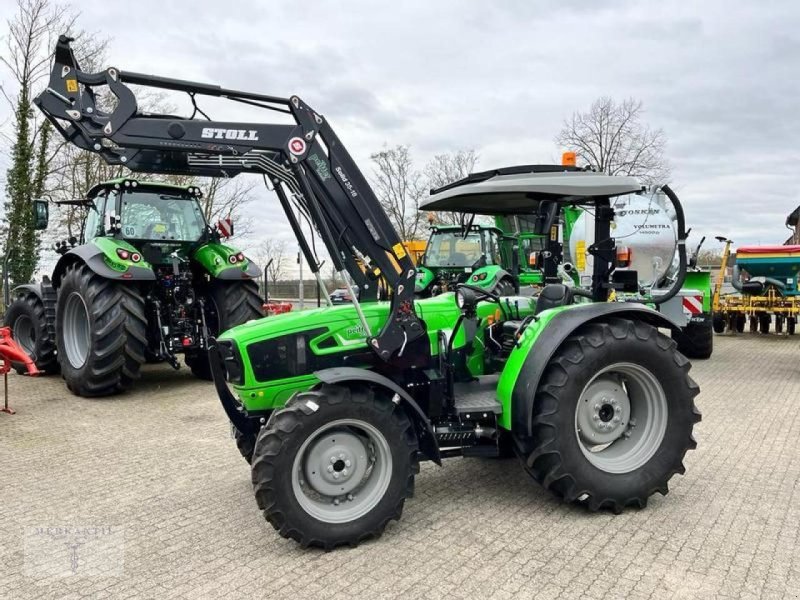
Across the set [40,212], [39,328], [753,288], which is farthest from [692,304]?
[39,328]

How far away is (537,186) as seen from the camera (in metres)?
3.93

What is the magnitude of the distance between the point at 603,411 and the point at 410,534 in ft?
4.81

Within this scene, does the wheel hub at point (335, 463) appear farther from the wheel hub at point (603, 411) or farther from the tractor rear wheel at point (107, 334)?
the tractor rear wheel at point (107, 334)

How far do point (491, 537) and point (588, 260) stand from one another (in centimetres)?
566

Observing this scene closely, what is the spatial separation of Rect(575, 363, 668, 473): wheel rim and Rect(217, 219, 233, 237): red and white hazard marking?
5.22m

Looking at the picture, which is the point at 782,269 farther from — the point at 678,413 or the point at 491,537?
the point at 491,537

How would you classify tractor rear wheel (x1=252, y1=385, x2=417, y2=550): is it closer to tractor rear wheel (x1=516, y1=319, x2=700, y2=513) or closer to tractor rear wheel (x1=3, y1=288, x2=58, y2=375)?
tractor rear wheel (x1=516, y1=319, x2=700, y2=513)

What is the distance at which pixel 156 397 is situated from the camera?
7.48 meters

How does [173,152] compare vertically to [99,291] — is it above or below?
above

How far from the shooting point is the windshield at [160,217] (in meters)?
8.09

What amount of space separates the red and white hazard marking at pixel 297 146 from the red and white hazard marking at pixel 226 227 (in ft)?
14.0

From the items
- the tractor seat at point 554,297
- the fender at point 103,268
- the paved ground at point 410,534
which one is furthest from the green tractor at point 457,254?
the tractor seat at point 554,297

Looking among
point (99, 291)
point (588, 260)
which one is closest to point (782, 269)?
point (588, 260)

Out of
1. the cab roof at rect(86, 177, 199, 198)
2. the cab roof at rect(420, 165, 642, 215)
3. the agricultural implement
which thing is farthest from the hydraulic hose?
the agricultural implement
